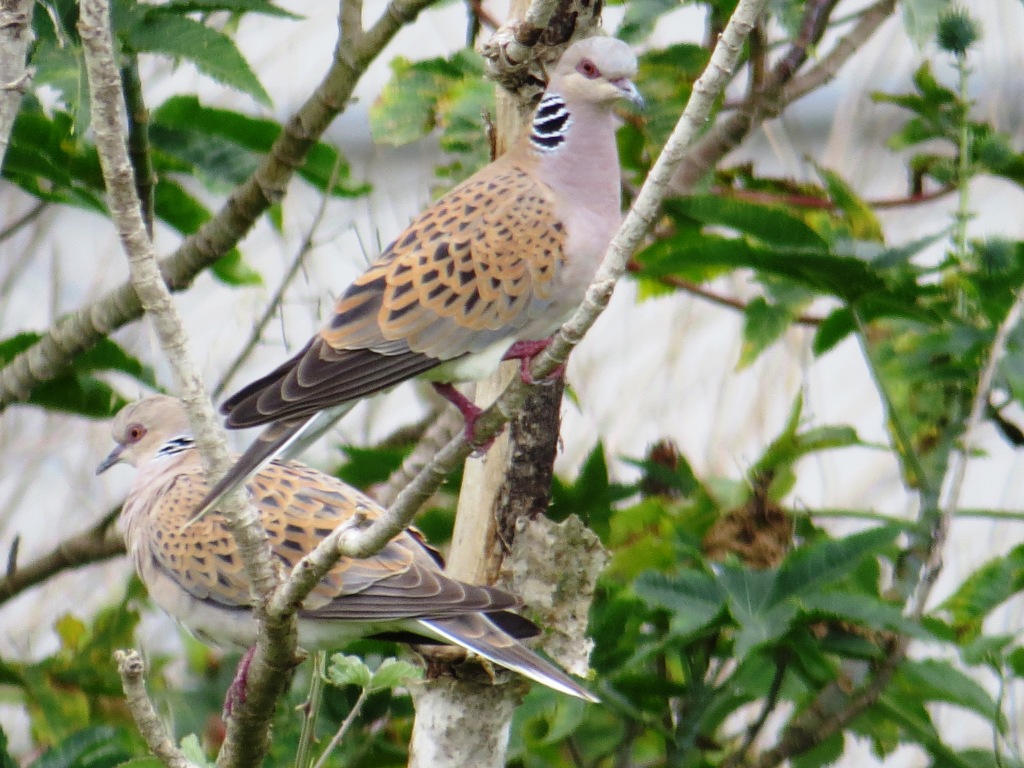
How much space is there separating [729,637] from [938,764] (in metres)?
0.38

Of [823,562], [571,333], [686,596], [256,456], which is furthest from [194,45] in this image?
[823,562]

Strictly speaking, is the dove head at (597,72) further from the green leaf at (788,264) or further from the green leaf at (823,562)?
the green leaf at (823,562)

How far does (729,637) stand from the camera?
2533 millimetres

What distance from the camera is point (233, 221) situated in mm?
2654

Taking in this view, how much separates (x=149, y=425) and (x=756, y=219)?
1.44 metres

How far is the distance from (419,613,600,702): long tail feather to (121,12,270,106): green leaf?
834mm

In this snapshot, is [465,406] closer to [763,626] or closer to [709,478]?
[763,626]

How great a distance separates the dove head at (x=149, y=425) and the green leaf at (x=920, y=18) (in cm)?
176

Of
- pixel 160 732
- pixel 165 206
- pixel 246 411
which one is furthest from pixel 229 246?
pixel 160 732

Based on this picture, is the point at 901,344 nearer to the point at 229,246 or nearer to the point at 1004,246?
the point at 1004,246

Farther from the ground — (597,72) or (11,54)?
(11,54)

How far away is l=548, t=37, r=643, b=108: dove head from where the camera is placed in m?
2.46

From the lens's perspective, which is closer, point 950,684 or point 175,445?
point 950,684

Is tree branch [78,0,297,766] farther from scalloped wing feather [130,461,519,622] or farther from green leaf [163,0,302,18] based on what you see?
green leaf [163,0,302,18]
